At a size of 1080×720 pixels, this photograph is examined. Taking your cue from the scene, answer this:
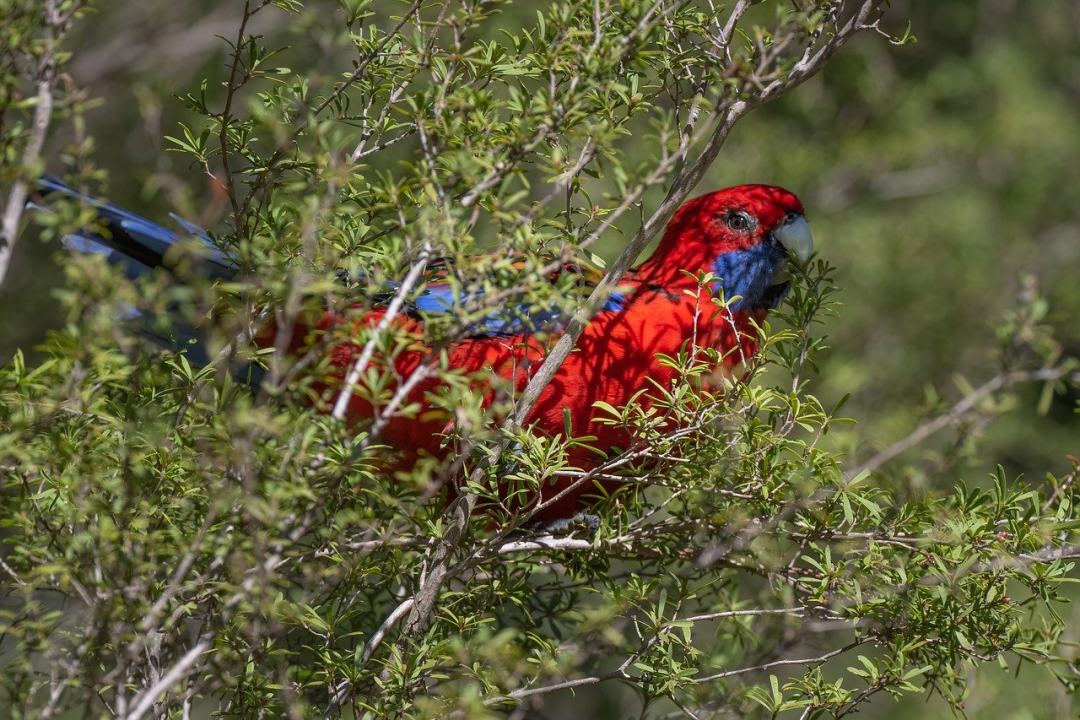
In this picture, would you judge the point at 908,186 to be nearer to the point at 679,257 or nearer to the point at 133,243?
the point at 679,257

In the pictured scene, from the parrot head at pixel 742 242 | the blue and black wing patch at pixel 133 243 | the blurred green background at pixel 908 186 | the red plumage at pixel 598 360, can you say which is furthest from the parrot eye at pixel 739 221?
the blurred green background at pixel 908 186

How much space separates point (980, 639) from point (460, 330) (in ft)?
3.21

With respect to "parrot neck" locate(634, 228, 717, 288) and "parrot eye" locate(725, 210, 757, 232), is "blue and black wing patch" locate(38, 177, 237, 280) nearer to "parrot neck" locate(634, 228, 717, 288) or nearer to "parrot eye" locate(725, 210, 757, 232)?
"parrot neck" locate(634, 228, 717, 288)

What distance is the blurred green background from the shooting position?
217 inches

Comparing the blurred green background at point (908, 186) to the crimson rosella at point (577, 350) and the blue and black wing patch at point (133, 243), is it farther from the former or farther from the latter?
the blue and black wing patch at point (133, 243)

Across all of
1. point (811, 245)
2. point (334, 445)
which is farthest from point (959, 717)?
point (811, 245)

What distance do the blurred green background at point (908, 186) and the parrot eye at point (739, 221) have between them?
198 centimetres

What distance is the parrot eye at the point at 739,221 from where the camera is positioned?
9.34ft

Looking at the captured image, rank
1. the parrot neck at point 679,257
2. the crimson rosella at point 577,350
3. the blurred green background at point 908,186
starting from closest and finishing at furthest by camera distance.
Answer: the crimson rosella at point 577,350, the parrot neck at point 679,257, the blurred green background at point 908,186

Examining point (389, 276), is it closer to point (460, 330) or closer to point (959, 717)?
point (460, 330)

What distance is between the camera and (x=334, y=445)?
4.58 ft

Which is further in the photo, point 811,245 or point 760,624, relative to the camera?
point 811,245

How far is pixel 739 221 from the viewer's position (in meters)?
2.86

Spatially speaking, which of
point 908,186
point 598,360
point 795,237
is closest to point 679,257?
point 795,237
